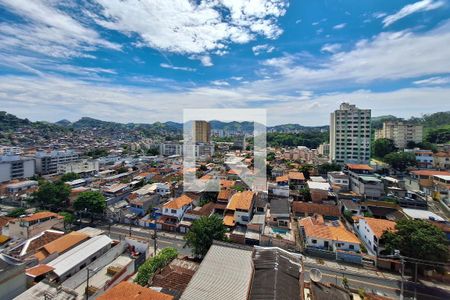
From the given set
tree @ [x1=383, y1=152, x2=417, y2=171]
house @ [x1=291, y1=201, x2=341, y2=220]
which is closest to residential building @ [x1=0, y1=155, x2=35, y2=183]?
house @ [x1=291, y1=201, x2=341, y2=220]

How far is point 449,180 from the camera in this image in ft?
68.7

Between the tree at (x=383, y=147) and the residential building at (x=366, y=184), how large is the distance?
2085cm

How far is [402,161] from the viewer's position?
31422 mm

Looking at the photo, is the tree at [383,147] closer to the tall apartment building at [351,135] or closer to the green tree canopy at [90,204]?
the tall apartment building at [351,135]

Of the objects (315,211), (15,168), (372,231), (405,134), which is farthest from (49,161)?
(405,134)

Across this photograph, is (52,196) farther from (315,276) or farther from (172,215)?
(315,276)

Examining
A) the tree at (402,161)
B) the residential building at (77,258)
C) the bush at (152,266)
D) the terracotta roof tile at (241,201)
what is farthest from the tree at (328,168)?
the residential building at (77,258)

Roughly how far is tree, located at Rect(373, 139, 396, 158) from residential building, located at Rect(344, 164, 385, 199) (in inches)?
821

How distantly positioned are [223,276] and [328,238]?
866 centimetres

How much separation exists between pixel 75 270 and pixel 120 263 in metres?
1.93

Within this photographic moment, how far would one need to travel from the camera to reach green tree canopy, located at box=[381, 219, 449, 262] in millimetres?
10141

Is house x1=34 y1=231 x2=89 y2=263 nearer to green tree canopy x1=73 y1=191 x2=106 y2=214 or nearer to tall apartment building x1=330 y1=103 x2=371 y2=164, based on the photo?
green tree canopy x1=73 y1=191 x2=106 y2=214

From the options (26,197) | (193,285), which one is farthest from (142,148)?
(193,285)

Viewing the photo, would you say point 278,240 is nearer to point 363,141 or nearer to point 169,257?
point 169,257
